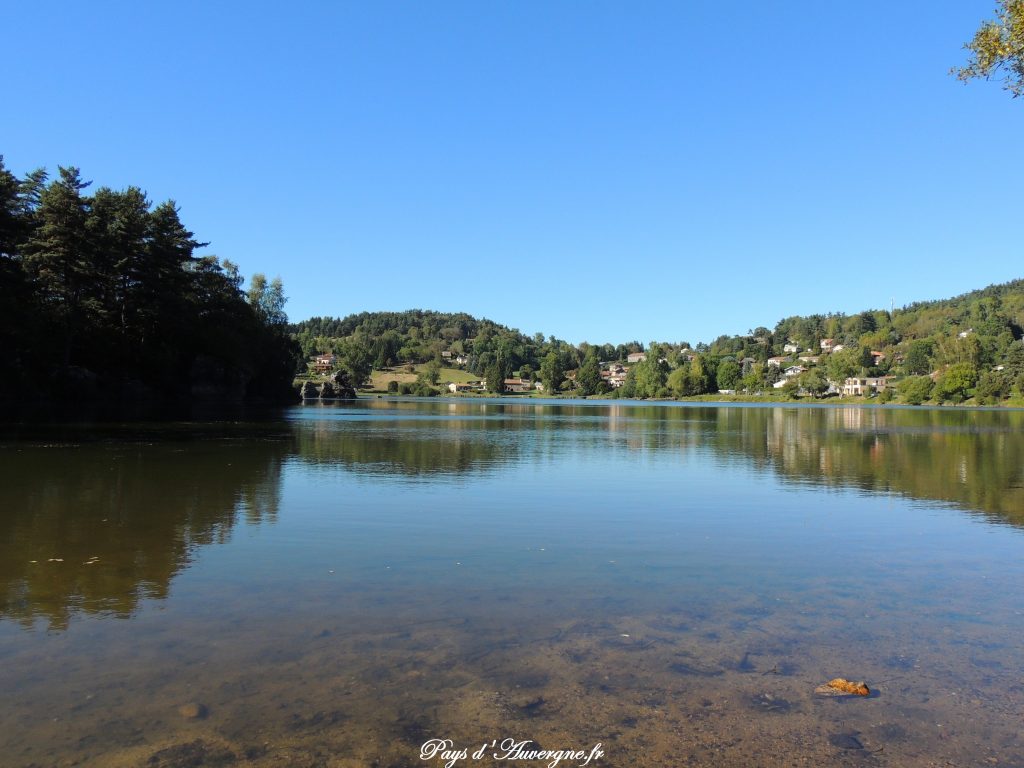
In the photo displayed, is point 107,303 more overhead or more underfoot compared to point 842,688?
more overhead

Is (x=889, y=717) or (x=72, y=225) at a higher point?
(x=72, y=225)

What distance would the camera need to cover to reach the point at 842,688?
602 cm

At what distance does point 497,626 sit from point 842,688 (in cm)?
326

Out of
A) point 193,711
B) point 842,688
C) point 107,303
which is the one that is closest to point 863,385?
point 107,303

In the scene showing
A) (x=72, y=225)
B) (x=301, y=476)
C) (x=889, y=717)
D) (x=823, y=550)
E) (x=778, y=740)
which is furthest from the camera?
(x=72, y=225)

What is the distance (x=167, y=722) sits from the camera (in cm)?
522

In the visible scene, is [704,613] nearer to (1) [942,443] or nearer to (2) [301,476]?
(2) [301,476]

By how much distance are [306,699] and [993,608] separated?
7.94m

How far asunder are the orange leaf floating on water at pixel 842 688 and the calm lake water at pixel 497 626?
9cm

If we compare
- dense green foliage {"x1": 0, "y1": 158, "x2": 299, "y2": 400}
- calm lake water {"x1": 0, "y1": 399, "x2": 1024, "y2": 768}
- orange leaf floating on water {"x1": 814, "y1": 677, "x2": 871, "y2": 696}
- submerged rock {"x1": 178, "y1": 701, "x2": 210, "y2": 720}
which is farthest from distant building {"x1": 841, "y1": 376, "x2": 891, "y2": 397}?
submerged rock {"x1": 178, "y1": 701, "x2": 210, "y2": 720}

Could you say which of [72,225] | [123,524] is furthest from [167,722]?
[72,225]

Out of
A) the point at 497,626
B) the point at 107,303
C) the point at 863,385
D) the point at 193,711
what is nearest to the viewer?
the point at 193,711

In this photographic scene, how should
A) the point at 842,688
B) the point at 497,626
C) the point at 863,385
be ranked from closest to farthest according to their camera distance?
1. the point at 842,688
2. the point at 497,626
3. the point at 863,385

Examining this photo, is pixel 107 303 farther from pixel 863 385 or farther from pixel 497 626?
pixel 863 385
